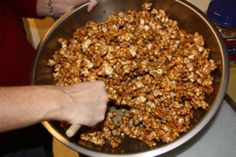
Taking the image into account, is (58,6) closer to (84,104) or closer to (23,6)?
(23,6)

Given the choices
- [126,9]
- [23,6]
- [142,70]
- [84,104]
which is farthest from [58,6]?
[84,104]

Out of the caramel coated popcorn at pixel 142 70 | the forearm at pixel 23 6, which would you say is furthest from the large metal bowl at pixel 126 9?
the forearm at pixel 23 6

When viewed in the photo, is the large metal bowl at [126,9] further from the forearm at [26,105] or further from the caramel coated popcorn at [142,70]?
the forearm at [26,105]

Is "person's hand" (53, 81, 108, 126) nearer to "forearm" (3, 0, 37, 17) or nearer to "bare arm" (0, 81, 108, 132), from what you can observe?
"bare arm" (0, 81, 108, 132)

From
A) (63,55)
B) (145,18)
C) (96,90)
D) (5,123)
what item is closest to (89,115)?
(96,90)

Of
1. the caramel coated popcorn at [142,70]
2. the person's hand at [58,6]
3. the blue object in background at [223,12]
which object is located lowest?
the caramel coated popcorn at [142,70]
